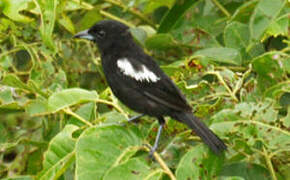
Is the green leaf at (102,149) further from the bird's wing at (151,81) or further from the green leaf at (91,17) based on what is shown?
the green leaf at (91,17)

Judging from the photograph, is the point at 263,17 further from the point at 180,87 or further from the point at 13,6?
the point at 13,6

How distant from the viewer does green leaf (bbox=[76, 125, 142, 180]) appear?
2.28 meters

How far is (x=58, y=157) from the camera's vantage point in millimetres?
2514

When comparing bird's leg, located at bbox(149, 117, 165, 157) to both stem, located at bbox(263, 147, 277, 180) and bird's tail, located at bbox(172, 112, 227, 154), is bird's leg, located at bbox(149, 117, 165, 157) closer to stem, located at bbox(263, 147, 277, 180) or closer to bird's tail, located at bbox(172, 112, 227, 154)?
bird's tail, located at bbox(172, 112, 227, 154)

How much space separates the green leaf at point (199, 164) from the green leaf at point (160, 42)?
4.17ft

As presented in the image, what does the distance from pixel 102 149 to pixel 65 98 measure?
439 mm

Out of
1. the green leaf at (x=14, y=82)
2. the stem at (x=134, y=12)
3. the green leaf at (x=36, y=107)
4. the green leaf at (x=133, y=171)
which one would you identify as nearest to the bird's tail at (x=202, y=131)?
the green leaf at (x=133, y=171)

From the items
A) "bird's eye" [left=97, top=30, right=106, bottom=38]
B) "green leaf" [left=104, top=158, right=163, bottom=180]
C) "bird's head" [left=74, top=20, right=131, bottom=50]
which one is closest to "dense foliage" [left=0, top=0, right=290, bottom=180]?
"green leaf" [left=104, top=158, right=163, bottom=180]

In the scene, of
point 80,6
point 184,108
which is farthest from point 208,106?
point 80,6

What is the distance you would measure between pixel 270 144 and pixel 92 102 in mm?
1033

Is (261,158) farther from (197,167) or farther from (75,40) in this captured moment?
(75,40)

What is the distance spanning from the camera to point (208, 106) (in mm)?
2783

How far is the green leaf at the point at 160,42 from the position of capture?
3576mm

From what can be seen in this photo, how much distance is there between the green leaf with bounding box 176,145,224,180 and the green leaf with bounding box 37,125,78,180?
51 cm
